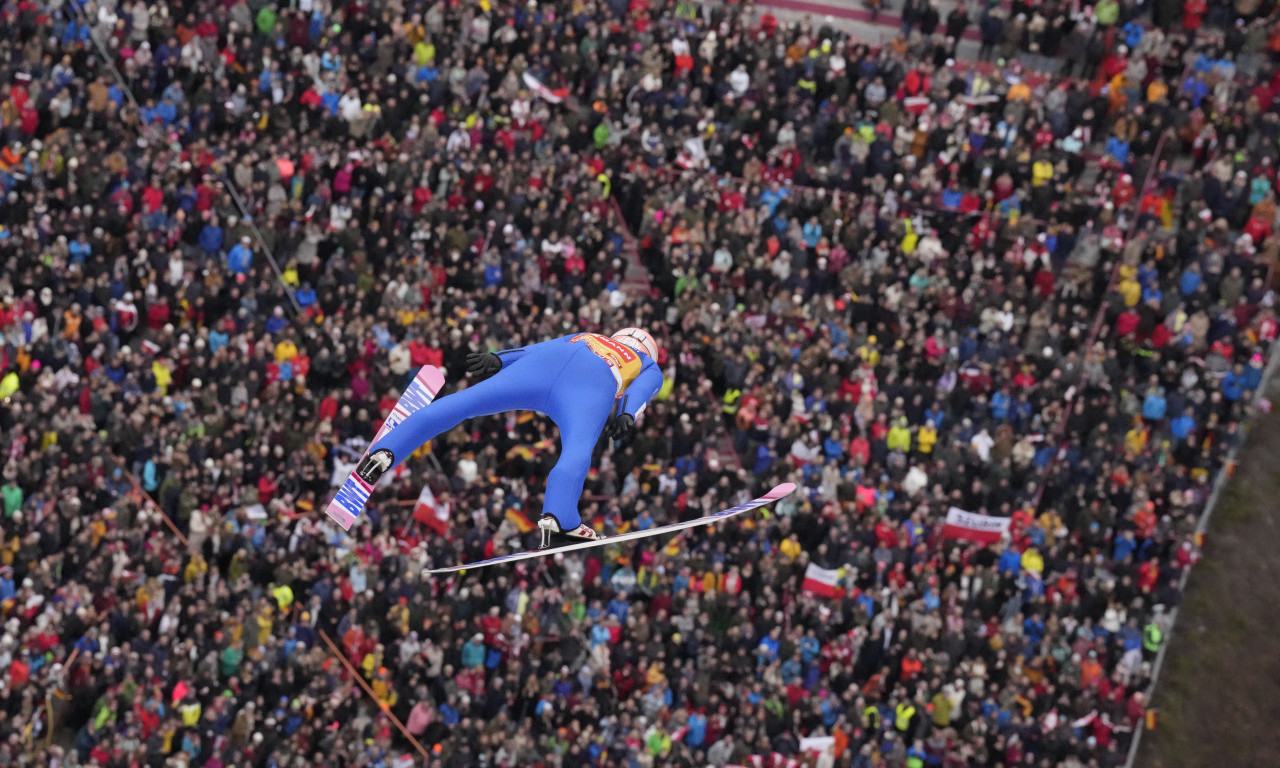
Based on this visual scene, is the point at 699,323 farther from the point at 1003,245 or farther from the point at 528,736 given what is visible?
the point at 528,736

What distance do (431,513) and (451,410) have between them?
8637 millimetres

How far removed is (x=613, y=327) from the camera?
2094 cm

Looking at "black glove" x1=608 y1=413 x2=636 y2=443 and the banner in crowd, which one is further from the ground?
"black glove" x1=608 y1=413 x2=636 y2=443


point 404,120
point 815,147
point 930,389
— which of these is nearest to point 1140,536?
point 930,389

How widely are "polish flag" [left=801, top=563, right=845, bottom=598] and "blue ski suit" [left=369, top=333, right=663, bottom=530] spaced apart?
824 centimetres

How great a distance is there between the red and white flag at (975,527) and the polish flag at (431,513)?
5829mm

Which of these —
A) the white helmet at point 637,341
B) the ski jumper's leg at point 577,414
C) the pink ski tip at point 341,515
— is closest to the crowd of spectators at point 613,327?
the pink ski tip at point 341,515

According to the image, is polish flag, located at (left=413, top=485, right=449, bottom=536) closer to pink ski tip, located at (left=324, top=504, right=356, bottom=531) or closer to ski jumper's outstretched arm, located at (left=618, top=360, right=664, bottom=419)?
ski jumper's outstretched arm, located at (left=618, top=360, right=664, bottom=419)

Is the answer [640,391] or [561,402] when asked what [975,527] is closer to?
[640,391]

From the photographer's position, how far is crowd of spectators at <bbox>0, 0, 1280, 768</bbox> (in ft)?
62.0

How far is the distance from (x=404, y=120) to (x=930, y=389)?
7278mm

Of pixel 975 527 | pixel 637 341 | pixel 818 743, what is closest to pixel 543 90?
pixel 975 527

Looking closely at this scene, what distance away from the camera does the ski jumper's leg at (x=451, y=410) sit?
1136 centimetres

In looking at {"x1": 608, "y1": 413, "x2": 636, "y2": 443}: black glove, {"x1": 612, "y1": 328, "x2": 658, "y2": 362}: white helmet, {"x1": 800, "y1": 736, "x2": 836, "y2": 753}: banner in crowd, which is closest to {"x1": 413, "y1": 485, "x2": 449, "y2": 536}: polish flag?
{"x1": 800, "y1": 736, "x2": 836, "y2": 753}: banner in crowd
